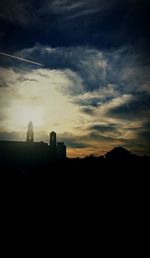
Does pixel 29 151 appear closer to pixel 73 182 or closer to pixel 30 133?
pixel 30 133

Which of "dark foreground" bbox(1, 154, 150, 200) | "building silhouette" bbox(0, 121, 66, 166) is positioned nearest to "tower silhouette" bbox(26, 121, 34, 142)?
"building silhouette" bbox(0, 121, 66, 166)

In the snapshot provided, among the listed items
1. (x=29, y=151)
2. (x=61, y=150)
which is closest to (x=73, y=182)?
(x=29, y=151)

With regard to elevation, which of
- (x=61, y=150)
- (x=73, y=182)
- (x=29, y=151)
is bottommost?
(x=73, y=182)

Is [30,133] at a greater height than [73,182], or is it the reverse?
[30,133]

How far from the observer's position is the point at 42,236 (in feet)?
29.4

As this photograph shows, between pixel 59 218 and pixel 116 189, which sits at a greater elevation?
pixel 116 189

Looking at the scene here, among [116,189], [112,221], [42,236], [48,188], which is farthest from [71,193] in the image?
[42,236]

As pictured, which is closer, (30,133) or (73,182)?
(73,182)

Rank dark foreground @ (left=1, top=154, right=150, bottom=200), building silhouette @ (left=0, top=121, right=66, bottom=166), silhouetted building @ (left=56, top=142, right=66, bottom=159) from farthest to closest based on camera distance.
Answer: silhouetted building @ (left=56, top=142, right=66, bottom=159) < building silhouette @ (left=0, top=121, right=66, bottom=166) < dark foreground @ (left=1, top=154, right=150, bottom=200)

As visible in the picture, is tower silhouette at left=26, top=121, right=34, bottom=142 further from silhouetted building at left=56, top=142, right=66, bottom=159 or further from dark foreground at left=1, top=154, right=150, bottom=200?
dark foreground at left=1, top=154, right=150, bottom=200

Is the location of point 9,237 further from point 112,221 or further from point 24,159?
point 24,159

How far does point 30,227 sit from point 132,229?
16.0 feet

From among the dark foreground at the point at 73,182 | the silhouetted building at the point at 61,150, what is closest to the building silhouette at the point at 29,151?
the silhouetted building at the point at 61,150

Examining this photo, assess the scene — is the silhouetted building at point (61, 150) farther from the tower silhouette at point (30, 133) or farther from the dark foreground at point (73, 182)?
the dark foreground at point (73, 182)
